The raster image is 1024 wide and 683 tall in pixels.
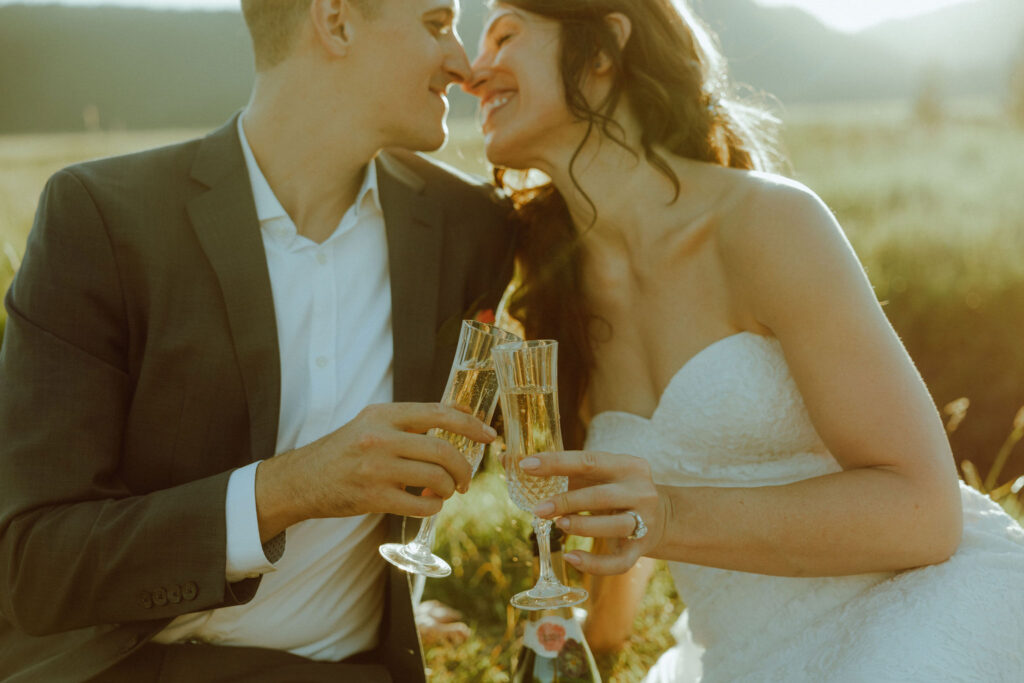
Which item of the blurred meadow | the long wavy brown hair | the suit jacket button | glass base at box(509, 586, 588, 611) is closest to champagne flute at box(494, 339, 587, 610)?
glass base at box(509, 586, 588, 611)

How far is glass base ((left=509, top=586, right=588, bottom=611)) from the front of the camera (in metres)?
1.89

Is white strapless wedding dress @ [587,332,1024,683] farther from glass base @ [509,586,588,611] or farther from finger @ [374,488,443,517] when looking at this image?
finger @ [374,488,443,517]

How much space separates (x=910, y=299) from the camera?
9.07m

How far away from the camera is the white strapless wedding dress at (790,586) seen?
2.32m

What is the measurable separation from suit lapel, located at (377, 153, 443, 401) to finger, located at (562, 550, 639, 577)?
101 cm

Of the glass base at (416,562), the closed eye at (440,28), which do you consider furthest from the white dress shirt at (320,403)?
the closed eye at (440,28)

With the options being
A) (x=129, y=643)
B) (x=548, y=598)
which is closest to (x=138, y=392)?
(x=129, y=643)

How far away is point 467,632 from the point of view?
4.02 metres

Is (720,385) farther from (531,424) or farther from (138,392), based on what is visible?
(138,392)

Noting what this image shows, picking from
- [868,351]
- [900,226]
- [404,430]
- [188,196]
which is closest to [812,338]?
[868,351]

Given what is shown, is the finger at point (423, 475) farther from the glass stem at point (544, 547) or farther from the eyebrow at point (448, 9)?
the eyebrow at point (448, 9)

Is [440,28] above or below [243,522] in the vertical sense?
above

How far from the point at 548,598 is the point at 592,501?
0.82 ft

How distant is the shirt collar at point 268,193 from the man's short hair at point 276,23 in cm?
32
